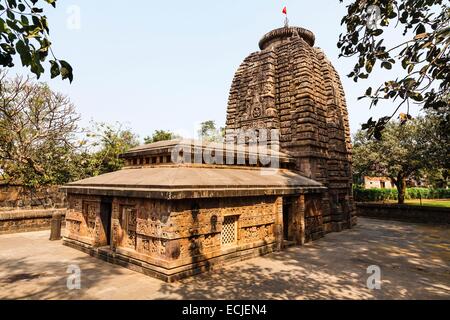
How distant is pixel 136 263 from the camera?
8.07m

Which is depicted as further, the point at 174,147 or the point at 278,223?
the point at 278,223

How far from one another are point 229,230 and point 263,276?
2059 millimetres

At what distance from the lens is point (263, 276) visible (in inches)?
307

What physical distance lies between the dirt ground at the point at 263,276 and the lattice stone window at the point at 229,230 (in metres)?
0.83

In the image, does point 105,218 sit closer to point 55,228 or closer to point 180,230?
point 55,228

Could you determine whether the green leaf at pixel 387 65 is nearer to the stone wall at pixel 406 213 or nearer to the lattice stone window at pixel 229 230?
the lattice stone window at pixel 229 230

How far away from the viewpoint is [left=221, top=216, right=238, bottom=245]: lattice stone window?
920 cm

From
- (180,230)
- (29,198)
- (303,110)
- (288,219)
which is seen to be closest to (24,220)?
(29,198)

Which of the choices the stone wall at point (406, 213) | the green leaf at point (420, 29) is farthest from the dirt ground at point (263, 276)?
the stone wall at point (406, 213)

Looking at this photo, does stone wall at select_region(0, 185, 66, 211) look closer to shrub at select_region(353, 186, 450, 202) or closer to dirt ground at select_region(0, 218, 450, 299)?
dirt ground at select_region(0, 218, 450, 299)

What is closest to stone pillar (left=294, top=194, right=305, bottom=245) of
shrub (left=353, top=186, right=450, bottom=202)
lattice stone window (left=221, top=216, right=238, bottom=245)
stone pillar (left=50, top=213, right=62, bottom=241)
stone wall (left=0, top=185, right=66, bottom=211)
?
lattice stone window (left=221, top=216, right=238, bottom=245)

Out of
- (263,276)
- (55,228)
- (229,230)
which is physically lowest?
(263,276)

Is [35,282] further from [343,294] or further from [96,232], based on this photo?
[343,294]

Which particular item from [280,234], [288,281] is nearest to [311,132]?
[280,234]
